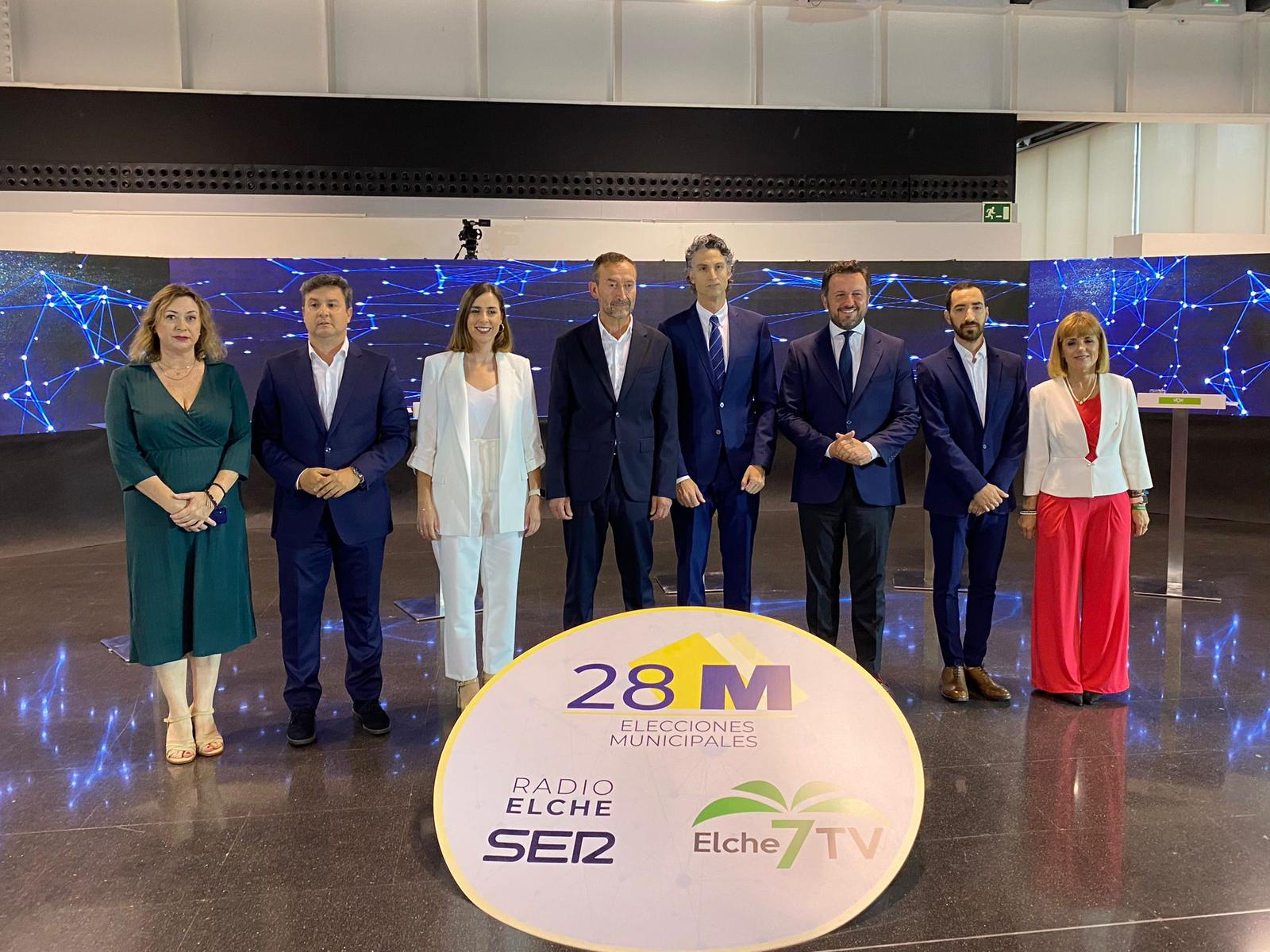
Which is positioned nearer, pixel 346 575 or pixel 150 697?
pixel 346 575

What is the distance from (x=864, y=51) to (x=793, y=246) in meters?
1.76

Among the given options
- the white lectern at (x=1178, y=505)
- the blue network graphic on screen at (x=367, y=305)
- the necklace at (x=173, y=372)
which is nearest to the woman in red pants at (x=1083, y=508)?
the white lectern at (x=1178, y=505)

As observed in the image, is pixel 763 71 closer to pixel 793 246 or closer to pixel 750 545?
pixel 793 246

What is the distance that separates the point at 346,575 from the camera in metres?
3.43

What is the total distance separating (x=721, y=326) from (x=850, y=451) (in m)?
0.70

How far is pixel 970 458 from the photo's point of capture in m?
3.78

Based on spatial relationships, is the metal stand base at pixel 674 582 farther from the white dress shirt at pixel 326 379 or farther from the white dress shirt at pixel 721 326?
the white dress shirt at pixel 326 379

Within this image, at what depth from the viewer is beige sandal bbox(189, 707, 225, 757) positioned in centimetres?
327

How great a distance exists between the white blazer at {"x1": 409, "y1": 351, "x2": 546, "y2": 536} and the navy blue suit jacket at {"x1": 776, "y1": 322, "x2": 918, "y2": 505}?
108 centimetres

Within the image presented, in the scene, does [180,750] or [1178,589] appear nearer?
[180,750]

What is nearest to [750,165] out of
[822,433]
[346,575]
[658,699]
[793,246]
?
[793,246]

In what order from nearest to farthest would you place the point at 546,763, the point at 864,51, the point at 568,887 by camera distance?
the point at 568,887 < the point at 546,763 < the point at 864,51

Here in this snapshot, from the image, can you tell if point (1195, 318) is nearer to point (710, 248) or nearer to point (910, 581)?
point (910, 581)

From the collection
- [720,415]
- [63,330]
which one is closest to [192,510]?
[720,415]
